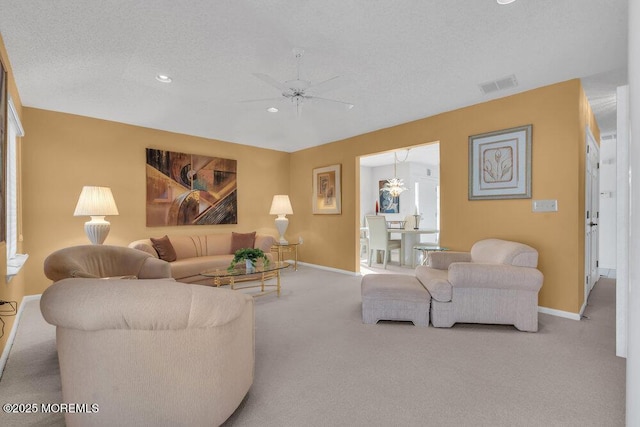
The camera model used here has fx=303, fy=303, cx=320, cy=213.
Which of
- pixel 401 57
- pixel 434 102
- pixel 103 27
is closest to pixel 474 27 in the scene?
pixel 401 57

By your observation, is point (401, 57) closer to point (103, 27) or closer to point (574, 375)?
point (103, 27)

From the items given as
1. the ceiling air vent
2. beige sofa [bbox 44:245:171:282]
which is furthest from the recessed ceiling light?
the ceiling air vent

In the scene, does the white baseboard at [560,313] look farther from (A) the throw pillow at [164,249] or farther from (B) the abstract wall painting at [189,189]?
(B) the abstract wall painting at [189,189]

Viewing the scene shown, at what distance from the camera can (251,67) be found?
3014 millimetres

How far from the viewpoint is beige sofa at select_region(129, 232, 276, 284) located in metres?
4.35

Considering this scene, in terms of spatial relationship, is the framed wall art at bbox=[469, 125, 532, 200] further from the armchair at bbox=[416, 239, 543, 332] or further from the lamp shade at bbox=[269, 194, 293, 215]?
the lamp shade at bbox=[269, 194, 293, 215]

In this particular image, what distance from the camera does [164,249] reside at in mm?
4492

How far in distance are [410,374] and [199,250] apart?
4.07m

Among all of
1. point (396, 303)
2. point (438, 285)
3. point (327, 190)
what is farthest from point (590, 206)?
point (327, 190)

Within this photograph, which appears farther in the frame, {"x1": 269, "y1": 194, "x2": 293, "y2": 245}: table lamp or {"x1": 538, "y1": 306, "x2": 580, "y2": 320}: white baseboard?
{"x1": 269, "y1": 194, "x2": 293, "y2": 245}: table lamp

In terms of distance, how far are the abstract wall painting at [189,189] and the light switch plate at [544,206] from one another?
4.89m

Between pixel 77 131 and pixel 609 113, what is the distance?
7.57 m

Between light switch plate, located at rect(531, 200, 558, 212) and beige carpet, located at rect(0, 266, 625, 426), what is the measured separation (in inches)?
47.2

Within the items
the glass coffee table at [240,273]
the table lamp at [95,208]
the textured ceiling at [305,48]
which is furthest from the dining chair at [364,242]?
the table lamp at [95,208]
